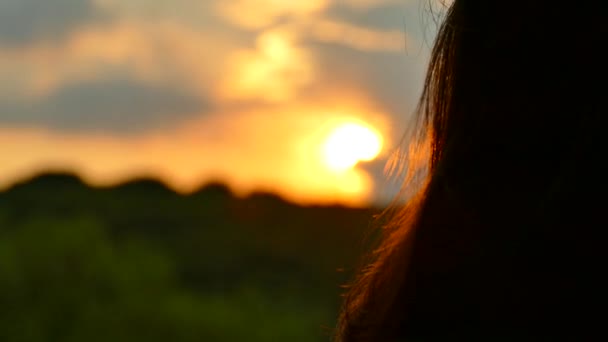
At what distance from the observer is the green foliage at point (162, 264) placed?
18047 millimetres

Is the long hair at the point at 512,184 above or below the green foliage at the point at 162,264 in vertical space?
above

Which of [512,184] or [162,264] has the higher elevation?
[512,184]

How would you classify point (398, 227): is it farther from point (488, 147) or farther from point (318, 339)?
point (318, 339)

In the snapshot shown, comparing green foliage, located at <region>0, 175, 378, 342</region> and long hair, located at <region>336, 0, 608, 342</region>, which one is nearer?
long hair, located at <region>336, 0, 608, 342</region>

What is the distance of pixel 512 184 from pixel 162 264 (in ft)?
66.9

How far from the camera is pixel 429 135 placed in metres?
1.27

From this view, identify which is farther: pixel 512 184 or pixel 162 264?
pixel 162 264

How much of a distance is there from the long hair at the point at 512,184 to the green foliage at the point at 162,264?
1290 centimetres

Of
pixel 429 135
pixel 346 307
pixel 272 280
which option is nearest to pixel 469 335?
pixel 429 135

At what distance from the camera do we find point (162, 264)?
21172mm

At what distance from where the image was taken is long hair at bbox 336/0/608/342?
1.00 metres

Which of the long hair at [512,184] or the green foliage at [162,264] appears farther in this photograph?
the green foliage at [162,264]

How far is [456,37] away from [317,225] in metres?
27.8

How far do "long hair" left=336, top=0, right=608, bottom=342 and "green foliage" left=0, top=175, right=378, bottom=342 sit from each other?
12.9 m
